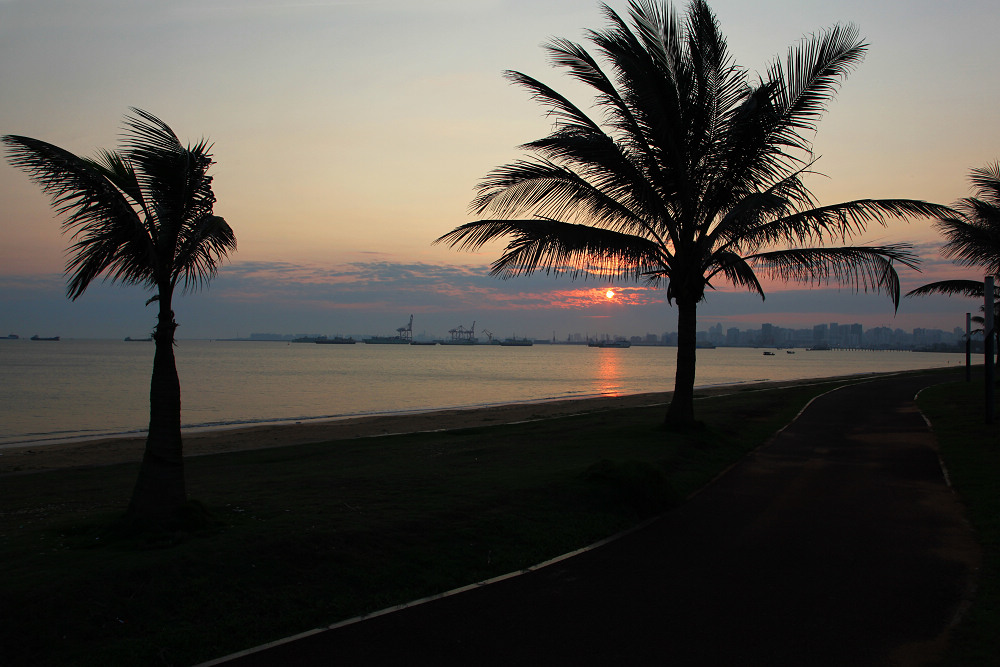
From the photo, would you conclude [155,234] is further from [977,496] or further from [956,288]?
[956,288]

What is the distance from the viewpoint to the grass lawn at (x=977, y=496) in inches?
182

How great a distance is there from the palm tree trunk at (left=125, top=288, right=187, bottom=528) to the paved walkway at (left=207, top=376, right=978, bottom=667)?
109 inches

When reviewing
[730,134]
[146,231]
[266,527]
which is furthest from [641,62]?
[266,527]

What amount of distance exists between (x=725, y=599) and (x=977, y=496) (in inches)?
223

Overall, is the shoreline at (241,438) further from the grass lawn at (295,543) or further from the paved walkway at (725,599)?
the paved walkway at (725,599)

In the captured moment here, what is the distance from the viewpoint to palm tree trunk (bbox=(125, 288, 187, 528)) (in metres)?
6.69

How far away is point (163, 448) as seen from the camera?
687 cm

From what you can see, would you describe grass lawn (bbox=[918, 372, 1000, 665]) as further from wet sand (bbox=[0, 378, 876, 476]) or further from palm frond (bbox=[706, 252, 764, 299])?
wet sand (bbox=[0, 378, 876, 476])

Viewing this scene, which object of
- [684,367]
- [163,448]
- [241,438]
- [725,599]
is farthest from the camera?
[241,438]

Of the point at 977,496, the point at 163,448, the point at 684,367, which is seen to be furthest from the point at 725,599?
the point at 684,367

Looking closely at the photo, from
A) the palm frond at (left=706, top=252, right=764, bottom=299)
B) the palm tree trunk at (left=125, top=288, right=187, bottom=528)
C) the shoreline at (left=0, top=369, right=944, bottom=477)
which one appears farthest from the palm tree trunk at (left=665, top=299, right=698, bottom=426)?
the palm tree trunk at (left=125, top=288, right=187, bottom=528)

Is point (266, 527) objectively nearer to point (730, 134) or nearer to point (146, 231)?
point (146, 231)

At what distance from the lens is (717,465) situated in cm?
1204

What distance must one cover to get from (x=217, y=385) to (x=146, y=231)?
50103 mm
